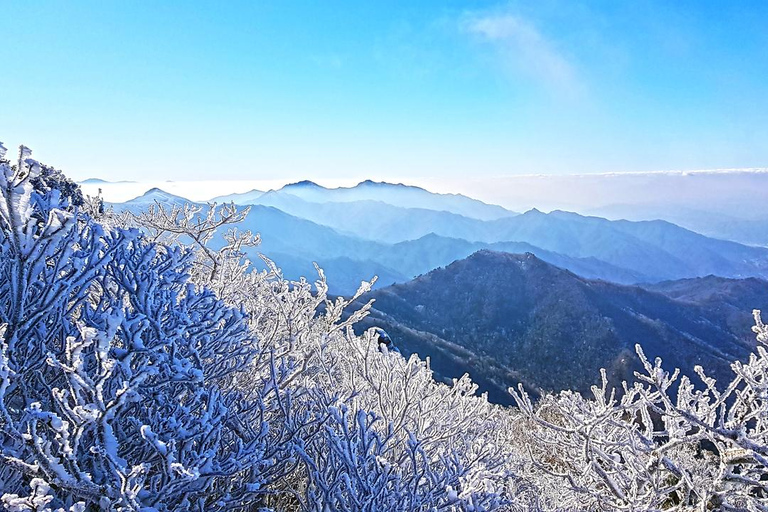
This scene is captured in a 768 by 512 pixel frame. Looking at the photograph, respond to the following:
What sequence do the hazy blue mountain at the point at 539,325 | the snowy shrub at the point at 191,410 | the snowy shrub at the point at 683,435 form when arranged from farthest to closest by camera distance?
the hazy blue mountain at the point at 539,325 → the snowy shrub at the point at 683,435 → the snowy shrub at the point at 191,410

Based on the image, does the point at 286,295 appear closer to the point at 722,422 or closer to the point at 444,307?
the point at 722,422

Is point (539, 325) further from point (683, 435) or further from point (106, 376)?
point (106, 376)

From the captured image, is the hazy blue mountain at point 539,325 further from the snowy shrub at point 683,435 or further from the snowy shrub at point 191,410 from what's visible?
the snowy shrub at point 191,410

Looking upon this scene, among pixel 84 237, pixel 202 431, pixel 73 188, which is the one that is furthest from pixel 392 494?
pixel 73 188

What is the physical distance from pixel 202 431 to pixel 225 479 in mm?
1313

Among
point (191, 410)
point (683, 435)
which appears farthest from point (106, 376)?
point (683, 435)

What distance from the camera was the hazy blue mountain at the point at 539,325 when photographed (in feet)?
160

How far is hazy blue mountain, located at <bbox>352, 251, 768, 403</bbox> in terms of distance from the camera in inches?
1918

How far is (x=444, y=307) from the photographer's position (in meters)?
70.9

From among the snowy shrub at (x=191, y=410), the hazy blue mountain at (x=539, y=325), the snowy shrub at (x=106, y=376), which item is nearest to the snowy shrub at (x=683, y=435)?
the snowy shrub at (x=191, y=410)

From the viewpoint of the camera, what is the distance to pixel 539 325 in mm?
66500

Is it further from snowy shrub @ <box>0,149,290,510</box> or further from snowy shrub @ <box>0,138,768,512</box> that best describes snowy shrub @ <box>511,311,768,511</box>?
snowy shrub @ <box>0,149,290,510</box>

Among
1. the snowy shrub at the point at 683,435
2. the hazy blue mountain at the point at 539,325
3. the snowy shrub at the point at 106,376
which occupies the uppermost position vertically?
the snowy shrub at the point at 106,376

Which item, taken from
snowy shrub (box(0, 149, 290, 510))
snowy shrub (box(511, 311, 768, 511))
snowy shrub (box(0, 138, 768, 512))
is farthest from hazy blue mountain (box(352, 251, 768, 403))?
snowy shrub (box(0, 149, 290, 510))
